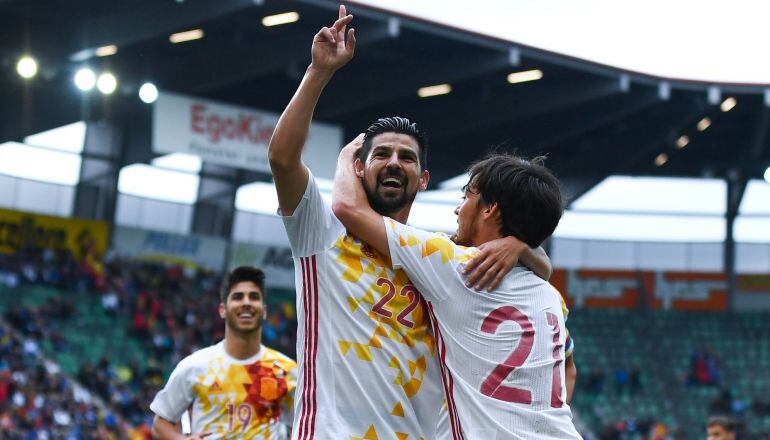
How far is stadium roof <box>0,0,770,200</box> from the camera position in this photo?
2555 centimetres

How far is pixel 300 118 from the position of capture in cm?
400

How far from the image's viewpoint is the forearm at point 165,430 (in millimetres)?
7363

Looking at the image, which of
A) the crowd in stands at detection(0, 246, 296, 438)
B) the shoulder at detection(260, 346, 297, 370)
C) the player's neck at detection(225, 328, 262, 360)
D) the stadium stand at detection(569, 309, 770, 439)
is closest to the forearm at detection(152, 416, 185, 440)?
the player's neck at detection(225, 328, 262, 360)

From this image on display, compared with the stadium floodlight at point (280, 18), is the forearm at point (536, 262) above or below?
→ below

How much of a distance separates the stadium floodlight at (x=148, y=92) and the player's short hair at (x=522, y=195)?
79.5 feet

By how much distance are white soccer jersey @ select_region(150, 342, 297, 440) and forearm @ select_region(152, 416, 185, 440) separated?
0.03 metres

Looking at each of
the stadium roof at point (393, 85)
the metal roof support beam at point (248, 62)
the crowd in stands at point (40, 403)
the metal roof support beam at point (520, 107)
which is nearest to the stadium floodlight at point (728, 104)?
the stadium roof at point (393, 85)

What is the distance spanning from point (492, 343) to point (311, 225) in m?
0.82

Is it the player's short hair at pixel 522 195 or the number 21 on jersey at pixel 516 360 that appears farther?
the player's short hair at pixel 522 195

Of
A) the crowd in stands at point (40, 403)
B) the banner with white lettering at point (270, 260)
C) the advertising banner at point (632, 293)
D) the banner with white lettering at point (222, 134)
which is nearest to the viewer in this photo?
the crowd in stands at point (40, 403)

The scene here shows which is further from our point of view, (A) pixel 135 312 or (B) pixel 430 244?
(A) pixel 135 312

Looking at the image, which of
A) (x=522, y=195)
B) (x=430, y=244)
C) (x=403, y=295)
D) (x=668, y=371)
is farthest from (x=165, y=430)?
(x=668, y=371)

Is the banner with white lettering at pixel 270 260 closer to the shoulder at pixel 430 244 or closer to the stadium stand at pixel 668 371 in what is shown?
the stadium stand at pixel 668 371

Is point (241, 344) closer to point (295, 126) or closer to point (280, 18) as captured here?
point (295, 126)
